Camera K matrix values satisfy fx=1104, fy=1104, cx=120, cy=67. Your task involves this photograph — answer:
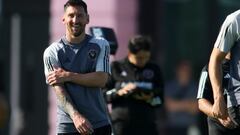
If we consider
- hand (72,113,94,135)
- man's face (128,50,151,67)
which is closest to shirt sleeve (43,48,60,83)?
hand (72,113,94,135)

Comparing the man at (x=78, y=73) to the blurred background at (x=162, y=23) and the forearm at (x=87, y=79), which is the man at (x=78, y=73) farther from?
the blurred background at (x=162, y=23)

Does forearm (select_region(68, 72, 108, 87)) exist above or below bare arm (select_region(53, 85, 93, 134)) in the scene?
above

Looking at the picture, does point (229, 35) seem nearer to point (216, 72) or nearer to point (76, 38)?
point (216, 72)

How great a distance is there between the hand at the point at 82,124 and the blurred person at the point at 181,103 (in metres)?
8.49

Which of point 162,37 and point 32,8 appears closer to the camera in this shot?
point 162,37

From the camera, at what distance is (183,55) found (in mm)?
16875

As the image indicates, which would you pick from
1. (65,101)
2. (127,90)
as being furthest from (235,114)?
(127,90)

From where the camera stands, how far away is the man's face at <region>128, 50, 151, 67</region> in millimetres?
10133

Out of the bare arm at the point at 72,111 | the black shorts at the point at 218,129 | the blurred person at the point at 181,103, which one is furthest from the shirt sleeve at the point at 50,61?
the blurred person at the point at 181,103

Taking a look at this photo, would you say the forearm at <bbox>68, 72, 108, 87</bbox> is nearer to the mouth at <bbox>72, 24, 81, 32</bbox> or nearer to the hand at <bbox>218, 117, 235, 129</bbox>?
the mouth at <bbox>72, 24, 81, 32</bbox>

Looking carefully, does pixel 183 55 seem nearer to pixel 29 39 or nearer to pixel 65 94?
pixel 29 39

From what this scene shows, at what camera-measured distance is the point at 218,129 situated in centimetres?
812

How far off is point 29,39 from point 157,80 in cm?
1132

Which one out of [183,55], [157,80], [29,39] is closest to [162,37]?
[183,55]
